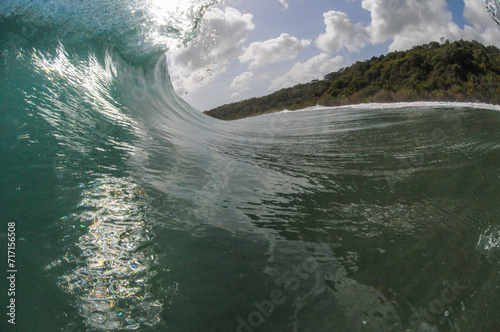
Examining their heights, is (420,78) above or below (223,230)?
above

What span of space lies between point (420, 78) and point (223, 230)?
40.3 metres

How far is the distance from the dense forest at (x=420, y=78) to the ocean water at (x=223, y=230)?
61.8 feet

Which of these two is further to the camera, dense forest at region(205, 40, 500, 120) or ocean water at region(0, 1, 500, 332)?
dense forest at region(205, 40, 500, 120)

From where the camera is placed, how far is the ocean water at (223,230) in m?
1.35

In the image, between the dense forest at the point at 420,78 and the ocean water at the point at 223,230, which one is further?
the dense forest at the point at 420,78

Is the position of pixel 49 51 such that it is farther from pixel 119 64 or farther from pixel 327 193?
pixel 327 193

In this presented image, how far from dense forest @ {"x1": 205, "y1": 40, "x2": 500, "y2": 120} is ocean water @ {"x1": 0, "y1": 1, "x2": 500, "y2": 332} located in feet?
61.8

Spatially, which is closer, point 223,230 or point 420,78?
point 223,230

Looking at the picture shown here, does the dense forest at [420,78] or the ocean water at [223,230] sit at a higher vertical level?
the dense forest at [420,78]

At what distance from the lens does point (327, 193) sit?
264cm

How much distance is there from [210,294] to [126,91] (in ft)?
18.3

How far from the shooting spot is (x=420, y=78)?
115 ft

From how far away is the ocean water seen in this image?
1.35 meters

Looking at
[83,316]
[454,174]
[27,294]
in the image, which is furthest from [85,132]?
[454,174]
